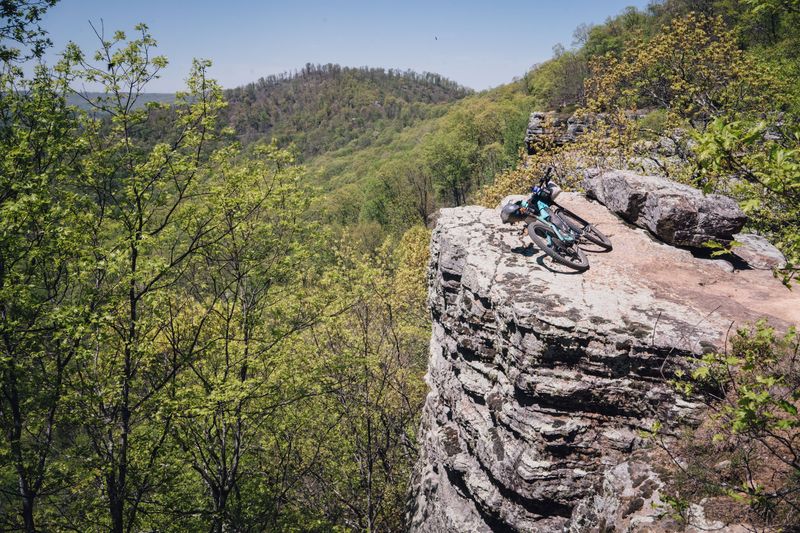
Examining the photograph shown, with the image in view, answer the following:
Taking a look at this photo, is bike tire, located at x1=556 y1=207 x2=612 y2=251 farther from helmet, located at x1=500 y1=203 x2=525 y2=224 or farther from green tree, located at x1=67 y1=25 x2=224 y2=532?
green tree, located at x1=67 y1=25 x2=224 y2=532

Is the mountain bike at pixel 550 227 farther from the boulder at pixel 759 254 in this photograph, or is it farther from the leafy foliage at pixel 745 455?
the leafy foliage at pixel 745 455

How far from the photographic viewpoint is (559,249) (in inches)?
484

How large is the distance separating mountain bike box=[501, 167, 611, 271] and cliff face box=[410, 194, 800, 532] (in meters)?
0.56

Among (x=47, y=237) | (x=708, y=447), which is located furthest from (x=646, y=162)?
(x=47, y=237)

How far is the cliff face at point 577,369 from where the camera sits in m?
9.31

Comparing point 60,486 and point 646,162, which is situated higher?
point 646,162

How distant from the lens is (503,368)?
1159cm

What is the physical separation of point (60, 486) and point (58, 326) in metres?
4.09

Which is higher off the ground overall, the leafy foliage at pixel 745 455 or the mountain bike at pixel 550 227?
the mountain bike at pixel 550 227

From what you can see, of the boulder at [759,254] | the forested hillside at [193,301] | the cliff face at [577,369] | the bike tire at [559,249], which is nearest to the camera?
the forested hillside at [193,301]

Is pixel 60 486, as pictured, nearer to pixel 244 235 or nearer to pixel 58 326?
pixel 58 326

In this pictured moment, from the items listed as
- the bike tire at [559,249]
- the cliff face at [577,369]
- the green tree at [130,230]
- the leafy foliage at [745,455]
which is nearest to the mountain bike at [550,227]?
the bike tire at [559,249]

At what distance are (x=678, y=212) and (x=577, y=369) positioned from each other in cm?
577

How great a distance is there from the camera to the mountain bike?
474 inches
